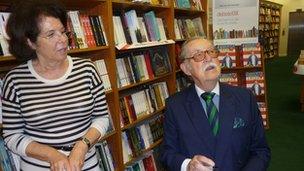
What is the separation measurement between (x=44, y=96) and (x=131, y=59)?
1597mm

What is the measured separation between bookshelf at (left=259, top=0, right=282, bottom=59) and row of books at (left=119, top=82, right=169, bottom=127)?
1274 cm

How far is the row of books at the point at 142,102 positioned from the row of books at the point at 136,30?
19.9 inches

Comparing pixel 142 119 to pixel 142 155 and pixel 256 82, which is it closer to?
pixel 142 155

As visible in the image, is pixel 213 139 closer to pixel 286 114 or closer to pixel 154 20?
pixel 154 20

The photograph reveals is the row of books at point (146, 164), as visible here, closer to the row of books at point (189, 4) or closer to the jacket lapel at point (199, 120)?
the jacket lapel at point (199, 120)

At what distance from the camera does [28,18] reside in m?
1.61

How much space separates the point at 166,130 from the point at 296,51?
18.8 m

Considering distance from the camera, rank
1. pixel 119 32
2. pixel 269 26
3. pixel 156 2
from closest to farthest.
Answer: pixel 119 32 < pixel 156 2 < pixel 269 26

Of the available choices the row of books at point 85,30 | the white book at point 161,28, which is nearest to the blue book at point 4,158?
the row of books at point 85,30

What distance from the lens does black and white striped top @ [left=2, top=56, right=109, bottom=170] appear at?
163 cm

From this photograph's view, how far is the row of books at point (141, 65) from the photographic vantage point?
3029 mm

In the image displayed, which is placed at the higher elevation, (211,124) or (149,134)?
(211,124)

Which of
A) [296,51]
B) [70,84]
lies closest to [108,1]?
[70,84]

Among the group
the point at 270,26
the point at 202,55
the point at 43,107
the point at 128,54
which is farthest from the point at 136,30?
the point at 270,26
